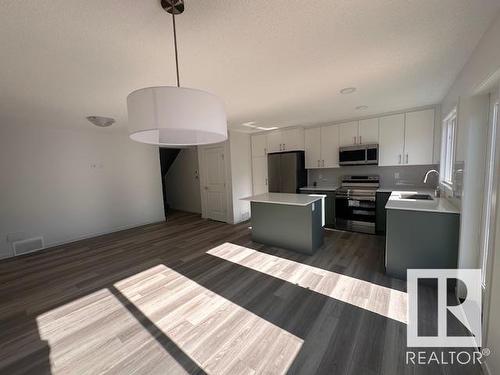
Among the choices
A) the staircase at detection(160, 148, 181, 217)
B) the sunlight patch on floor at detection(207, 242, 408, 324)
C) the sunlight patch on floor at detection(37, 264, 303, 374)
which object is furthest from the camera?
the staircase at detection(160, 148, 181, 217)

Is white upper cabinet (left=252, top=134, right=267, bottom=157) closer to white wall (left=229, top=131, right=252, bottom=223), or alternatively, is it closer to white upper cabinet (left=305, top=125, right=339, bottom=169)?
white wall (left=229, top=131, right=252, bottom=223)

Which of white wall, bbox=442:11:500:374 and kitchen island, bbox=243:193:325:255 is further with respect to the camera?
kitchen island, bbox=243:193:325:255

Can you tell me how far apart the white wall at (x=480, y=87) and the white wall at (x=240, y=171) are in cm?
394

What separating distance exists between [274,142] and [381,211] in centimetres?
284

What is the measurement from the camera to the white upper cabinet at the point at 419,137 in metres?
3.68

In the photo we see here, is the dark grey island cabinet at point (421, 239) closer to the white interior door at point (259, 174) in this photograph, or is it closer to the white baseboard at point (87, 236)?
the white interior door at point (259, 174)

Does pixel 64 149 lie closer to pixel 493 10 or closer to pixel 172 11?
pixel 172 11

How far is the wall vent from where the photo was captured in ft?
12.6

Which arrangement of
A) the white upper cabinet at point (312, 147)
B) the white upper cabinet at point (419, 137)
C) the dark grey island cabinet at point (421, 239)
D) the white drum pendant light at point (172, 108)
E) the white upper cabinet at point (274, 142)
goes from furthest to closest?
1. the white upper cabinet at point (274, 142)
2. the white upper cabinet at point (312, 147)
3. the white upper cabinet at point (419, 137)
4. the dark grey island cabinet at point (421, 239)
5. the white drum pendant light at point (172, 108)

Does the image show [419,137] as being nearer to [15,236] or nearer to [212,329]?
[212,329]

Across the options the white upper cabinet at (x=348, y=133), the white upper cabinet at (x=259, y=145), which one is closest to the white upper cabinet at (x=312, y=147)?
the white upper cabinet at (x=348, y=133)

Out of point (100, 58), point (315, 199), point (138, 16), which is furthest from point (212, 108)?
point (315, 199)

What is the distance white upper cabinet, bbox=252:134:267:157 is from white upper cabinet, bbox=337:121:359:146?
186 centimetres

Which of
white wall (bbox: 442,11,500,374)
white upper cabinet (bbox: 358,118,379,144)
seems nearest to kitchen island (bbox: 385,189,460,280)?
white wall (bbox: 442,11,500,374)
